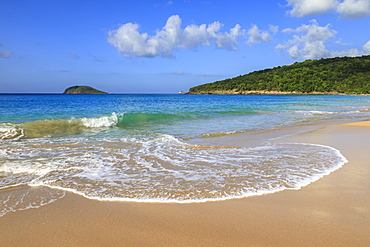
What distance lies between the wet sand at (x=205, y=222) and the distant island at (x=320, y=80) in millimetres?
107866

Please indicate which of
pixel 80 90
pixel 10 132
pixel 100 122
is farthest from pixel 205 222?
pixel 80 90

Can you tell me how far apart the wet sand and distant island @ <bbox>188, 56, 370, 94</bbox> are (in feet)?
354

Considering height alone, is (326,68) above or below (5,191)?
above

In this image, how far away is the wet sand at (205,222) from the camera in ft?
8.14

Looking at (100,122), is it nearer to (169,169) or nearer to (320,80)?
A: (169,169)

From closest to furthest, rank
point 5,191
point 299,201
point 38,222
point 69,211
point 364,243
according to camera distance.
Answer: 1. point 364,243
2. point 38,222
3. point 69,211
4. point 299,201
5. point 5,191

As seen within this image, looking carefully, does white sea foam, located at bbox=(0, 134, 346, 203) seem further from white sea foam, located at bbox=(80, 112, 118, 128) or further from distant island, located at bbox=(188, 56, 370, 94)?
distant island, located at bbox=(188, 56, 370, 94)

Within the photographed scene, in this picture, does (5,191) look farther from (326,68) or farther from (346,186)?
(326,68)

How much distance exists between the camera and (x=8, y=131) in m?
10.4

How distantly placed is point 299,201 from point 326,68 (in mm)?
133254

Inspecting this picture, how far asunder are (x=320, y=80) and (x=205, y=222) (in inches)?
4804

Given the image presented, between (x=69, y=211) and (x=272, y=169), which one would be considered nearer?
(x=69, y=211)

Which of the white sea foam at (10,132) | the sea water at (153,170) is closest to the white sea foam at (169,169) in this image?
the sea water at (153,170)

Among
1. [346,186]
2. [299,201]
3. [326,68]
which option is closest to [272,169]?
[346,186]
